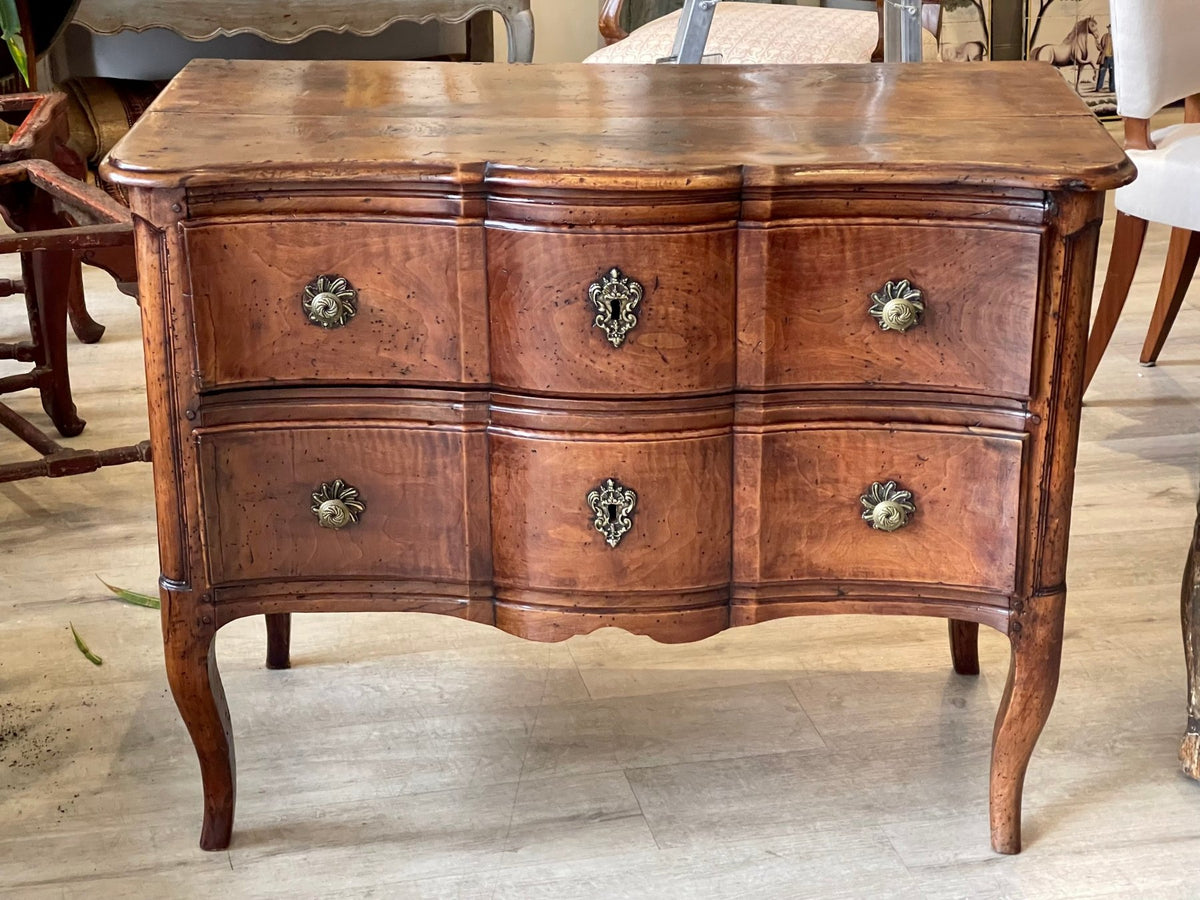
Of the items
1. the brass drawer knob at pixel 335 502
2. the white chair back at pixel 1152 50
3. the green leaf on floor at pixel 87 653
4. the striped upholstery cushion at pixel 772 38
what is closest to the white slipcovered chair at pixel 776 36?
the striped upholstery cushion at pixel 772 38

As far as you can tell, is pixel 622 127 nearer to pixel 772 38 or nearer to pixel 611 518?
pixel 611 518

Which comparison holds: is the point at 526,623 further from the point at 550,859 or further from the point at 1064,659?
the point at 1064,659

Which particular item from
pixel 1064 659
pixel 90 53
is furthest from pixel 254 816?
pixel 90 53

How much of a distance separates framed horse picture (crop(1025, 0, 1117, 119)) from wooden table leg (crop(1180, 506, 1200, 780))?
3.64 meters

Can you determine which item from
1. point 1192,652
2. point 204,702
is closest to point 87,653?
point 204,702

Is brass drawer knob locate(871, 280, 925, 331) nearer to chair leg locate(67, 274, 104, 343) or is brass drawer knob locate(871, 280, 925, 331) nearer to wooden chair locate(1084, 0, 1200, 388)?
wooden chair locate(1084, 0, 1200, 388)

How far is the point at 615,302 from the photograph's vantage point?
131 cm

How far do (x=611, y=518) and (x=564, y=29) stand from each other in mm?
3809

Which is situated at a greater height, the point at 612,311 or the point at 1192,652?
the point at 612,311

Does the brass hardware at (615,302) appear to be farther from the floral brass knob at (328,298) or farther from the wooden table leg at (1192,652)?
the wooden table leg at (1192,652)

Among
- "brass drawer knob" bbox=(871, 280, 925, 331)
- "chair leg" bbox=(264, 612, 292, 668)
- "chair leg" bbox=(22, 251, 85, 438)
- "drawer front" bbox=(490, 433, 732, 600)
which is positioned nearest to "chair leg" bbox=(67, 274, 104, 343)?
"chair leg" bbox=(22, 251, 85, 438)

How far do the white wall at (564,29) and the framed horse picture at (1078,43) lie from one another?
4.97 feet

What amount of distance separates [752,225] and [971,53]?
4005mm

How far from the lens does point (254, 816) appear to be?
1.63 meters
